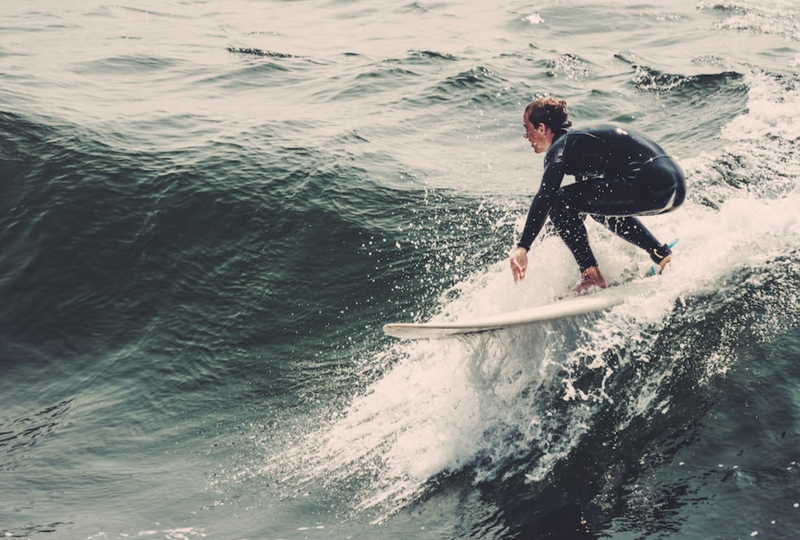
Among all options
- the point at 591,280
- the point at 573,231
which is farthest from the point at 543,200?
the point at 591,280

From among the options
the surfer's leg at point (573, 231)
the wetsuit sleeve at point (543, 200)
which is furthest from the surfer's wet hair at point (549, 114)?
the surfer's leg at point (573, 231)

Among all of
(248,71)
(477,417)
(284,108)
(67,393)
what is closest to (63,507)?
(67,393)

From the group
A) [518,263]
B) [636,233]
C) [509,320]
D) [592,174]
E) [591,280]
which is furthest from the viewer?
[636,233]

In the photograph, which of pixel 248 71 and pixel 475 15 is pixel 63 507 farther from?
pixel 475 15

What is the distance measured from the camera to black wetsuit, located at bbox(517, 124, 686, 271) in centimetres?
629

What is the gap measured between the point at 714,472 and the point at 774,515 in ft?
1.70

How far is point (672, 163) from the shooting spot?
21.6 ft

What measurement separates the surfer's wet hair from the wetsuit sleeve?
420 millimetres

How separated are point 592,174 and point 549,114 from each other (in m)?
0.69

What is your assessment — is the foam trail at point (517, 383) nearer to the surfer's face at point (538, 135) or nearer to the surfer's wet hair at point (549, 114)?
the surfer's face at point (538, 135)

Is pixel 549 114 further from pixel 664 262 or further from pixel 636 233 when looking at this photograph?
pixel 664 262

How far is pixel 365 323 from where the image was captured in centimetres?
834

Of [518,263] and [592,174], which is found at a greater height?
[592,174]

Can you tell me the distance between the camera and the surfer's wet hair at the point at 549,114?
642cm
